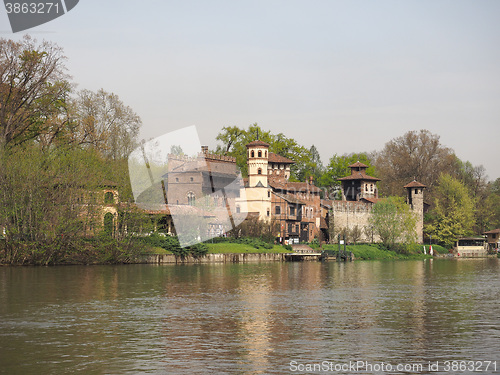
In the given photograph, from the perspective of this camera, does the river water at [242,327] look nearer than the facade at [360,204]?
Yes

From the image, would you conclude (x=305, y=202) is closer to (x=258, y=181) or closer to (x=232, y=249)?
(x=258, y=181)

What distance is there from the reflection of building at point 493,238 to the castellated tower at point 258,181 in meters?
33.8

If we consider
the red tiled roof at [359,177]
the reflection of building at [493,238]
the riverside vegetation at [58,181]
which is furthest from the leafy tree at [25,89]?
the reflection of building at [493,238]

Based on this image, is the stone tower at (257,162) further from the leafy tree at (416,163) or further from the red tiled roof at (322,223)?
the leafy tree at (416,163)

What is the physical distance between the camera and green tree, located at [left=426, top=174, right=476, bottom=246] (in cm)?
7962

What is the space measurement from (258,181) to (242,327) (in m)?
49.1

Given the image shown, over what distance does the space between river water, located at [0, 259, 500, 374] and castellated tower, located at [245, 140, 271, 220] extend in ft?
112

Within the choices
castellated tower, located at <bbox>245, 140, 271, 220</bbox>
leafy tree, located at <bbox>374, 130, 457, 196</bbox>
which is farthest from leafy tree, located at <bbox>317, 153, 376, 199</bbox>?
castellated tower, located at <bbox>245, 140, 271, 220</bbox>

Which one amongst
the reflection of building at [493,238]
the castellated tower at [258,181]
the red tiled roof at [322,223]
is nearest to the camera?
the castellated tower at [258,181]

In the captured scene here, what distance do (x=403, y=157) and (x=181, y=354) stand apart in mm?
79874

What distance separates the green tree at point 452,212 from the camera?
261 ft

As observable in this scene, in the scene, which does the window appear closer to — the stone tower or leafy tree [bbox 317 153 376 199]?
the stone tower

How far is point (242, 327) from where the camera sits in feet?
62.0

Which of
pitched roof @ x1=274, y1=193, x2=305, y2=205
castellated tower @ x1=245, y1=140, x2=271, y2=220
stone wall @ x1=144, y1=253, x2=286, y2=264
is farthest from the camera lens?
pitched roof @ x1=274, y1=193, x2=305, y2=205
